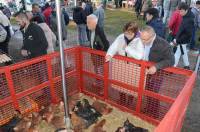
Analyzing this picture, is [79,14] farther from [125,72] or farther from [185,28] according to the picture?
[125,72]

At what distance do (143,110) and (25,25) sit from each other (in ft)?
10.6

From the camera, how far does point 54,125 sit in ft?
15.1

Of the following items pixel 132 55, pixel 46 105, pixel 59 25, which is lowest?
pixel 46 105

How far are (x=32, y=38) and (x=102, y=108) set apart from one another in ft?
7.19

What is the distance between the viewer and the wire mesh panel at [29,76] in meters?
4.48

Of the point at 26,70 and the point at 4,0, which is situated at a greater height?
the point at 4,0

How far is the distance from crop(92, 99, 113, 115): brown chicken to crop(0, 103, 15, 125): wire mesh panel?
1.71m

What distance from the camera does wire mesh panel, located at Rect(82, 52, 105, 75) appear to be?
5.05m

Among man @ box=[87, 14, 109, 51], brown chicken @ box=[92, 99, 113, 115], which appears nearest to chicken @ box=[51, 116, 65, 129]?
brown chicken @ box=[92, 99, 113, 115]

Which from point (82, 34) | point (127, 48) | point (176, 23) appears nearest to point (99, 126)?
point (127, 48)

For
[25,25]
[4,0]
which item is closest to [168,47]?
[25,25]

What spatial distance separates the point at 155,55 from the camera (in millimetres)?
4176

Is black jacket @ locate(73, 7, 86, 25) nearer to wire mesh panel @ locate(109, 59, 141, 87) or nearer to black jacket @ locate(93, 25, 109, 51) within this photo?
black jacket @ locate(93, 25, 109, 51)

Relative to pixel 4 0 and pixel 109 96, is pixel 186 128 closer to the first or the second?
pixel 109 96
